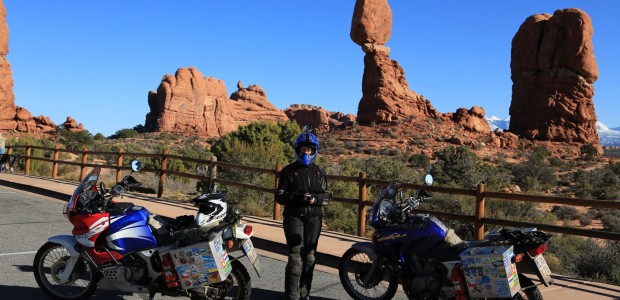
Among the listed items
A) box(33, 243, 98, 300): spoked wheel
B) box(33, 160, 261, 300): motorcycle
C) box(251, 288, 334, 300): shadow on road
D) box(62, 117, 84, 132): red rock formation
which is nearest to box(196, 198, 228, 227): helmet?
box(33, 160, 261, 300): motorcycle

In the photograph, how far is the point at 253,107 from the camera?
369ft

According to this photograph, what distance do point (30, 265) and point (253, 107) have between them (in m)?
106

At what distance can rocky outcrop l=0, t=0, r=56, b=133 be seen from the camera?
6619cm

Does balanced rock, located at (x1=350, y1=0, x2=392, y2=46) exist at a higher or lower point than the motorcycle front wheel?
higher

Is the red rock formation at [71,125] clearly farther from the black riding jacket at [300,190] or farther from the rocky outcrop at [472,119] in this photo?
the black riding jacket at [300,190]

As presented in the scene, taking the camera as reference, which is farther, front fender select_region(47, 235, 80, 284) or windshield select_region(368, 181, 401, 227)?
windshield select_region(368, 181, 401, 227)

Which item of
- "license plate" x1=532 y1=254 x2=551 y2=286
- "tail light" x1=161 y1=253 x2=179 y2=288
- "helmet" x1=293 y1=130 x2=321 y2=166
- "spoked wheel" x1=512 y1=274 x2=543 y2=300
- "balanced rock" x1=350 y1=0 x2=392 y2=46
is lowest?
"tail light" x1=161 y1=253 x2=179 y2=288

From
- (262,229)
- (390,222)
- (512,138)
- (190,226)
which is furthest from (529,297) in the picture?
(512,138)

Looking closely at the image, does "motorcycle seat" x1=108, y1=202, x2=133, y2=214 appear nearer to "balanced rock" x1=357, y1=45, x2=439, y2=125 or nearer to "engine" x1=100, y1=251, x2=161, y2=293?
"engine" x1=100, y1=251, x2=161, y2=293

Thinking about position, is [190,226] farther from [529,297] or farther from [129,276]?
[529,297]

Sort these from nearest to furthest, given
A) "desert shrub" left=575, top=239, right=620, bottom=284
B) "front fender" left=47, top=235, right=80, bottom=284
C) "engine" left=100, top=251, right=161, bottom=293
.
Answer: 1. "engine" left=100, top=251, right=161, bottom=293
2. "front fender" left=47, top=235, right=80, bottom=284
3. "desert shrub" left=575, top=239, right=620, bottom=284

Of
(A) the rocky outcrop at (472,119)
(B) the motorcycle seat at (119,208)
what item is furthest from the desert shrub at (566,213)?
(A) the rocky outcrop at (472,119)

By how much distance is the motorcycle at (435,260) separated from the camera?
4.65m

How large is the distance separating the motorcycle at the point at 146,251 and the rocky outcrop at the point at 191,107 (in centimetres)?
8476
